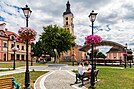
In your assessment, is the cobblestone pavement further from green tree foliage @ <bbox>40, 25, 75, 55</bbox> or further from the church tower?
the church tower

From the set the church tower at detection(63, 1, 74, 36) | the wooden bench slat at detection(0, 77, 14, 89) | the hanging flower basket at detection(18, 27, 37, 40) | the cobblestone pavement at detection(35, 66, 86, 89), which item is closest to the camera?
the wooden bench slat at detection(0, 77, 14, 89)

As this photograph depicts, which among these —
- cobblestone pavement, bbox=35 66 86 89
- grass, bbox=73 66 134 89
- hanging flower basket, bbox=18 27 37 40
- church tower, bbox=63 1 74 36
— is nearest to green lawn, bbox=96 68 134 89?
Result: grass, bbox=73 66 134 89

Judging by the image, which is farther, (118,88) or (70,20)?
(70,20)

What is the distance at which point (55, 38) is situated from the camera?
48.6 metres

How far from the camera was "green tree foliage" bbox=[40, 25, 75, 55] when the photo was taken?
48.8 metres

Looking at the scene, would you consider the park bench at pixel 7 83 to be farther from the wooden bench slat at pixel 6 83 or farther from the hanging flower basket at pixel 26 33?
the hanging flower basket at pixel 26 33

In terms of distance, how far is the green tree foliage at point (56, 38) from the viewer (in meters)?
48.8

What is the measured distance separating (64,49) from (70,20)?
3491cm

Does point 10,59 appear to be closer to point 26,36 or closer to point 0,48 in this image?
point 0,48

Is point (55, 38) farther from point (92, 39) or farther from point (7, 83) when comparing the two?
point (7, 83)

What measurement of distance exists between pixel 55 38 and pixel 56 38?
31cm

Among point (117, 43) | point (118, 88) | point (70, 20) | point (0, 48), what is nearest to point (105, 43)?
point (117, 43)

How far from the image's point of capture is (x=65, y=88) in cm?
1233

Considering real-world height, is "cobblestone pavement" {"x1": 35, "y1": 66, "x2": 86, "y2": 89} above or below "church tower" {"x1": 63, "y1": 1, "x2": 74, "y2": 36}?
below
